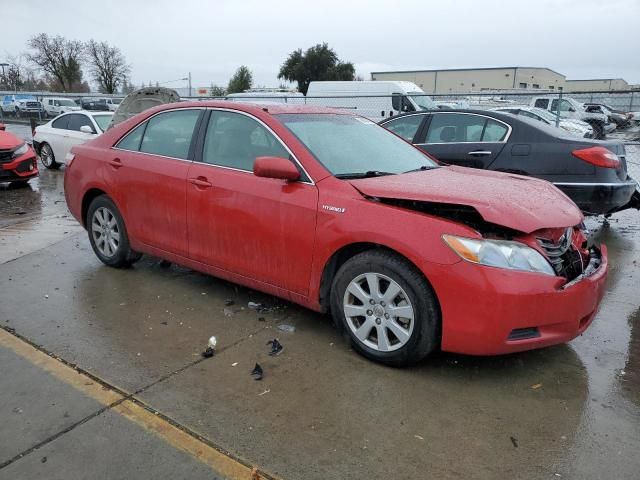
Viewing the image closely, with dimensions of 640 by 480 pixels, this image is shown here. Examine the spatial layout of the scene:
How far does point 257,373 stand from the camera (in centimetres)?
333

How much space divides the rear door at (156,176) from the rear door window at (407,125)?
12.2 ft

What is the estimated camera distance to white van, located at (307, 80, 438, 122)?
17.7m

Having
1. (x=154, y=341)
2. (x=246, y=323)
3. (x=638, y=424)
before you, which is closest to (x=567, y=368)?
(x=638, y=424)

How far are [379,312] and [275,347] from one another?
0.80 meters

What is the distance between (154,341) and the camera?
3.75m

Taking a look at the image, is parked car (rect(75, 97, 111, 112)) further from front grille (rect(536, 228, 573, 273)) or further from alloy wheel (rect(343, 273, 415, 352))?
front grille (rect(536, 228, 573, 273))

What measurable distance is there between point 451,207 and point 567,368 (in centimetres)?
135

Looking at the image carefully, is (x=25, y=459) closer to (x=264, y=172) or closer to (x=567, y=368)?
(x=264, y=172)

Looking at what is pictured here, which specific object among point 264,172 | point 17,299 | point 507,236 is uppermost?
point 264,172

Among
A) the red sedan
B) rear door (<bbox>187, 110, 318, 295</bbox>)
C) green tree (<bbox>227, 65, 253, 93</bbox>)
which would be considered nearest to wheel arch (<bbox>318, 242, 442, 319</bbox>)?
the red sedan

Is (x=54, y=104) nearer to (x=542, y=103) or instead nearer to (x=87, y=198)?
(x=542, y=103)

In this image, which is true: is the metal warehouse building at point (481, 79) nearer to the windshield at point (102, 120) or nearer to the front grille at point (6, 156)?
the windshield at point (102, 120)

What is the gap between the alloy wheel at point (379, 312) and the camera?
3.27 metres

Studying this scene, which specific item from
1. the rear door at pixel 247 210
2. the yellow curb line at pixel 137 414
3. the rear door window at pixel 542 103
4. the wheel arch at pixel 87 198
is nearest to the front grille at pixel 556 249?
the rear door at pixel 247 210
